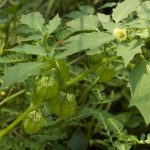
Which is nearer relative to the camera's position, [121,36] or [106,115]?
[121,36]

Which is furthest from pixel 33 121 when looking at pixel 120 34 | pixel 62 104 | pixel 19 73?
pixel 120 34

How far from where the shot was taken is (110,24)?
3.63 ft

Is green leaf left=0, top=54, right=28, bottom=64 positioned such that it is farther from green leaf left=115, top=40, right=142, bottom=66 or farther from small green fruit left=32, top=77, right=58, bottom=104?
green leaf left=115, top=40, right=142, bottom=66

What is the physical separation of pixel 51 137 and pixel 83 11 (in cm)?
54

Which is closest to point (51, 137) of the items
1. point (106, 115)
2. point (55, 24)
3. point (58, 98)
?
point (106, 115)

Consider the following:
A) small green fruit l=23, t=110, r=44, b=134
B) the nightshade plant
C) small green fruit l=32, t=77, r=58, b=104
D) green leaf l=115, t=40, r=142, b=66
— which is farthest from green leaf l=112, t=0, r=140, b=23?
small green fruit l=23, t=110, r=44, b=134

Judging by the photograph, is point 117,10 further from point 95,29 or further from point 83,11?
point 83,11

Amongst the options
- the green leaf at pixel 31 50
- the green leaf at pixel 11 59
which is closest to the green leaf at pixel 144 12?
the green leaf at pixel 31 50

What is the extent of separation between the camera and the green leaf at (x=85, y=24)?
47.6 inches

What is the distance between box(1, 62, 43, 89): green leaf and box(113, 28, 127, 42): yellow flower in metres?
0.20

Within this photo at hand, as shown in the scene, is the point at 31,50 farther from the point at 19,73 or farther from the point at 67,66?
the point at 67,66

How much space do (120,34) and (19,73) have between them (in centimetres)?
27

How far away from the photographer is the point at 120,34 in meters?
1.07

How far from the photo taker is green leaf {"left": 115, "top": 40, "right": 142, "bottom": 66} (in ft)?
3.28
